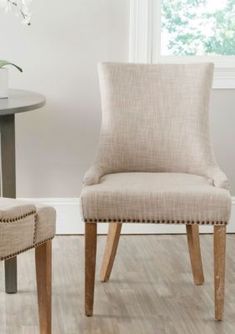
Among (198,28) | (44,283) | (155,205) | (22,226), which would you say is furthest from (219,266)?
(198,28)

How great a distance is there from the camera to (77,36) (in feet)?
12.5

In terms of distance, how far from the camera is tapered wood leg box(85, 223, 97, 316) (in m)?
2.84

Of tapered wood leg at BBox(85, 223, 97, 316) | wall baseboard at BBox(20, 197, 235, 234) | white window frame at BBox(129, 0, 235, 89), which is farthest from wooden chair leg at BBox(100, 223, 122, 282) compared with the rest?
white window frame at BBox(129, 0, 235, 89)

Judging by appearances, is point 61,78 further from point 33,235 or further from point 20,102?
point 33,235

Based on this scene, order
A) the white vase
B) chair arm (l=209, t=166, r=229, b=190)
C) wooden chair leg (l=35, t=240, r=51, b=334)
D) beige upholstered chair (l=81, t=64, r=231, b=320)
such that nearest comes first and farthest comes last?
wooden chair leg (l=35, t=240, r=51, b=334)
chair arm (l=209, t=166, r=229, b=190)
the white vase
beige upholstered chair (l=81, t=64, r=231, b=320)

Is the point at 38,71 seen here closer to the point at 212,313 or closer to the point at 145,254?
the point at 145,254

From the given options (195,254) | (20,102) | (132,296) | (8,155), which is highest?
(20,102)

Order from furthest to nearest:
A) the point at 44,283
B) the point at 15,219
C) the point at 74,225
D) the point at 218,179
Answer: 1. the point at 74,225
2. the point at 218,179
3. the point at 44,283
4. the point at 15,219

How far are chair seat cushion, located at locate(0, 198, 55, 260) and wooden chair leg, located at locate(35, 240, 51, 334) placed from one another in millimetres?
56

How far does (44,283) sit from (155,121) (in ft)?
3.29

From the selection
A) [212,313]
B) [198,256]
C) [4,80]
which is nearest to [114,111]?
[4,80]

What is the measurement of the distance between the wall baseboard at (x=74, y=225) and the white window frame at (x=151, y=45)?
0.71 m

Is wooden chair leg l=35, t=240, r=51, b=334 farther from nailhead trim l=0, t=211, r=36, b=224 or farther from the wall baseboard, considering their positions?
the wall baseboard

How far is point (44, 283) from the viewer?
2549 mm
